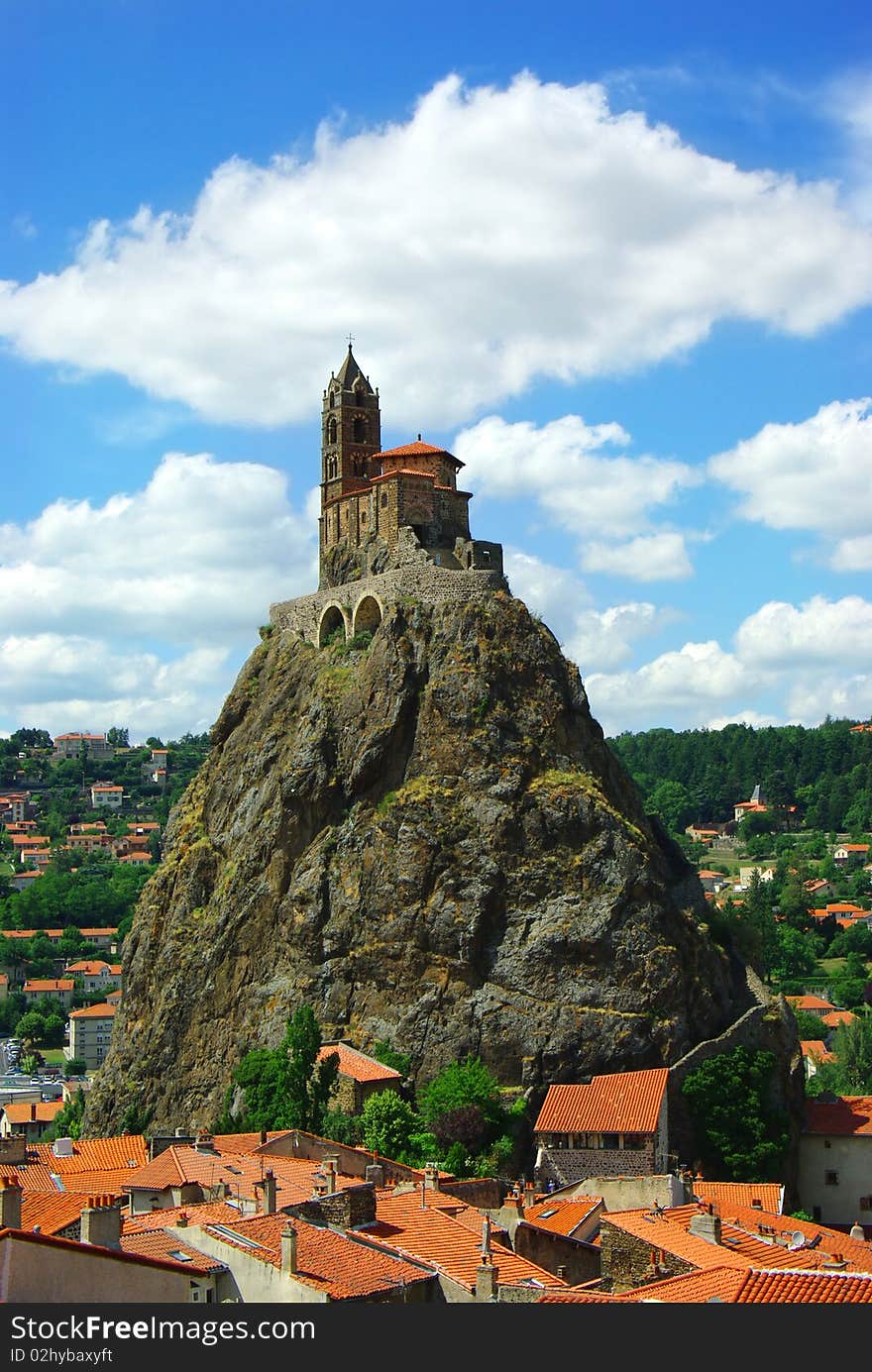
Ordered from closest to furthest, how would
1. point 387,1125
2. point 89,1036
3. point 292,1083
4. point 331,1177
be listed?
1. point 331,1177
2. point 387,1125
3. point 292,1083
4. point 89,1036

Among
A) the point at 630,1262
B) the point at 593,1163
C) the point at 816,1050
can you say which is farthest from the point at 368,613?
the point at 816,1050

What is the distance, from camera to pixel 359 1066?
70.7 metres

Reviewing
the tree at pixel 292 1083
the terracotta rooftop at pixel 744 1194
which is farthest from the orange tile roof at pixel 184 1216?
the tree at pixel 292 1083

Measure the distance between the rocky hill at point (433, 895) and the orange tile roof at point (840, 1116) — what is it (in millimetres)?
5541

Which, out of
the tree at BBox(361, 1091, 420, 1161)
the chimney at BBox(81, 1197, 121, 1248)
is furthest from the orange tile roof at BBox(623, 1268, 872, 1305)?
the tree at BBox(361, 1091, 420, 1161)

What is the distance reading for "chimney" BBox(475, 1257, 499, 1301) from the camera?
30984 millimetres

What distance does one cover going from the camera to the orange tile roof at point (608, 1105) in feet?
211

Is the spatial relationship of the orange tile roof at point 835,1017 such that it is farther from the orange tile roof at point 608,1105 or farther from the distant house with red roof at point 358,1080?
the distant house with red roof at point 358,1080

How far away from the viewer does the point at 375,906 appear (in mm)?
76750

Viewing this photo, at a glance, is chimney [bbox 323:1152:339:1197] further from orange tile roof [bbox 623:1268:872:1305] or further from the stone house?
the stone house

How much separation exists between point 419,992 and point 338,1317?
54.5 m

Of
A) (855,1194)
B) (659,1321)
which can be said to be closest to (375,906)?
(855,1194)

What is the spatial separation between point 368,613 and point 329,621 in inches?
159

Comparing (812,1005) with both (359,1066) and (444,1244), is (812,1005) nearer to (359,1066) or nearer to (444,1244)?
(359,1066)
